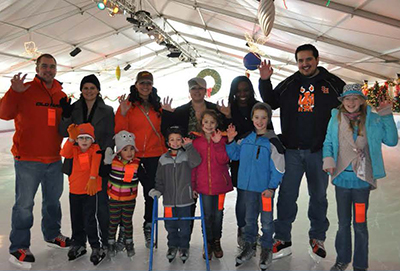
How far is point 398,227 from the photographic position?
2.78 meters

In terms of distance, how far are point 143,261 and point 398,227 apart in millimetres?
2302

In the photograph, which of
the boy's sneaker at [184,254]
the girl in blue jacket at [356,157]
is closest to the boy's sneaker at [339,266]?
→ the girl in blue jacket at [356,157]

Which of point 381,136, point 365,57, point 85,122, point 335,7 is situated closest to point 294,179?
point 381,136

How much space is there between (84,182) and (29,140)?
51 cm

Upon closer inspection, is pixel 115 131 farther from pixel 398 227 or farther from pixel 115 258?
pixel 398 227

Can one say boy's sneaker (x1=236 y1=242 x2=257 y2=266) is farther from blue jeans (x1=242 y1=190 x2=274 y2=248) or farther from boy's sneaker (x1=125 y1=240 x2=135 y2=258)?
boy's sneaker (x1=125 y1=240 x2=135 y2=258)

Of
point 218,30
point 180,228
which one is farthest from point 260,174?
point 218,30

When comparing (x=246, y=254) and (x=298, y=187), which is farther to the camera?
(x=298, y=187)

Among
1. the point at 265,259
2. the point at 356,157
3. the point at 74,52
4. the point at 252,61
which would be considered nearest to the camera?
the point at 356,157

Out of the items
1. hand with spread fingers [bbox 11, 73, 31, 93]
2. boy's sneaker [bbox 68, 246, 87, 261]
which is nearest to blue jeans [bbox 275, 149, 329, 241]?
boy's sneaker [bbox 68, 246, 87, 261]

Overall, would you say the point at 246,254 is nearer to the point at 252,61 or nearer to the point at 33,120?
the point at 33,120

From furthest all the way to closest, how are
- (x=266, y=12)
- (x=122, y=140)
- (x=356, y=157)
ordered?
(x=266, y=12) < (x=122, y=140) < (x=356, y=157)

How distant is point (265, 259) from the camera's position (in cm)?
208

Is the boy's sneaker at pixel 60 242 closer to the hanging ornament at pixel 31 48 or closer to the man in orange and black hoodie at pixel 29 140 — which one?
the man in orange and black hoodie at pixel 29 140
